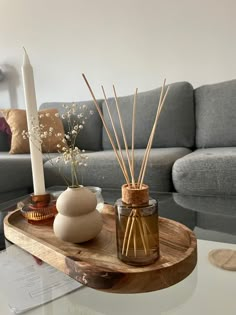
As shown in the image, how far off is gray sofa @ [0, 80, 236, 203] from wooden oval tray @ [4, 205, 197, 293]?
63cm

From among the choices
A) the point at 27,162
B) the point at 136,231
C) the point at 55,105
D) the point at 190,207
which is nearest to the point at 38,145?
the point at 136,231

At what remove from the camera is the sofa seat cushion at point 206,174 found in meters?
1.30

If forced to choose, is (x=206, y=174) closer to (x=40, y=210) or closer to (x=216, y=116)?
(x=216, y=116)

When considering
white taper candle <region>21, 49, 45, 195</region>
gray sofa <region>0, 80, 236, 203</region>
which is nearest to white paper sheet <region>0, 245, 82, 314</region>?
white taper candle <region>21, 49, 45, 195</region>

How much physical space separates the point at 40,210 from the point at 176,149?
111 centimetres

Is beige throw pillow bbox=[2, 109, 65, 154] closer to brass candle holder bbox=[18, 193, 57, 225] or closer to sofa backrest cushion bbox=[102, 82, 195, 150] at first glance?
sofa backrest cushion bbox=[102, 82, 195, 150]

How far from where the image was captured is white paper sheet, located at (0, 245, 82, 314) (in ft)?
1.87

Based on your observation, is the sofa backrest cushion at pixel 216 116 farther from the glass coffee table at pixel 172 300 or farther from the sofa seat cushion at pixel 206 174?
the glass coffee table at pixel 172 300

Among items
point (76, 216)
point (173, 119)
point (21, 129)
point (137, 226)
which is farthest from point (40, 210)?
point (21, 129)

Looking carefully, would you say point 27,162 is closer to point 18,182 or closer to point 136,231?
point 18,182

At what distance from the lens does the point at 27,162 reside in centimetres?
176

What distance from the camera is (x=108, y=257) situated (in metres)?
0.60

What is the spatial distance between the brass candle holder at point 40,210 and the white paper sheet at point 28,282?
0.29 ft

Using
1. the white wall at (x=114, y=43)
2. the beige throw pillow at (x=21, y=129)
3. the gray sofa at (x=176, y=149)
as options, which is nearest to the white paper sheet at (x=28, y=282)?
the gray sofa at (x=176, y=149)
